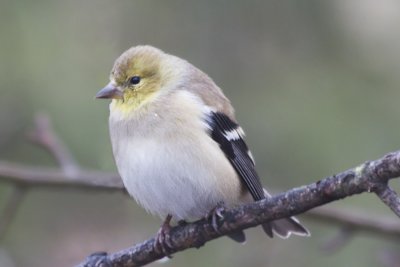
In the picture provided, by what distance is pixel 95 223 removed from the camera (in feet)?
23.6

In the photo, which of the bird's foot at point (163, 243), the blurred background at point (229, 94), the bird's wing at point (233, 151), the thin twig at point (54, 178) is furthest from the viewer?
the blurred background at point (229, 94)

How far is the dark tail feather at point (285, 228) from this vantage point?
210 inches

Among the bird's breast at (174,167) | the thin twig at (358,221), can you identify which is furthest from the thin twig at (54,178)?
the thin twig at (358,221)

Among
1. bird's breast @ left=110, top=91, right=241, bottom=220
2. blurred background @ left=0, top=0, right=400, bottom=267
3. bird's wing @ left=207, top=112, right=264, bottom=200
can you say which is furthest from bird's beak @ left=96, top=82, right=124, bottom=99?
blurred background @ left=0, top=0, right=400, bottom=267

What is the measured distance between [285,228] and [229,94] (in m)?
2.54

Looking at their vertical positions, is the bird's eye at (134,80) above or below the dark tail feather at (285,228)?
above

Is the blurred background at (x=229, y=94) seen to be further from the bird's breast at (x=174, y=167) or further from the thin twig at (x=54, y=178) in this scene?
the bird's breast at (x=174, y=167)

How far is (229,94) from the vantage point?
301 inches

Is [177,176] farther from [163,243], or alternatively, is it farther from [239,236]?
[239,236]

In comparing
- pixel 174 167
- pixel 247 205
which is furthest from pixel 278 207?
pixel 174 167

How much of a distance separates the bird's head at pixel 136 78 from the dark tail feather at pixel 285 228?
3.87 ft

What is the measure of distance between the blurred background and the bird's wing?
158 cm

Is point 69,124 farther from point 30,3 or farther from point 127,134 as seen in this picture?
point 127,134

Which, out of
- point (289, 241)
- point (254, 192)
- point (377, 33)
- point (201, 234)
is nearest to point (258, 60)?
point (377, 33)
